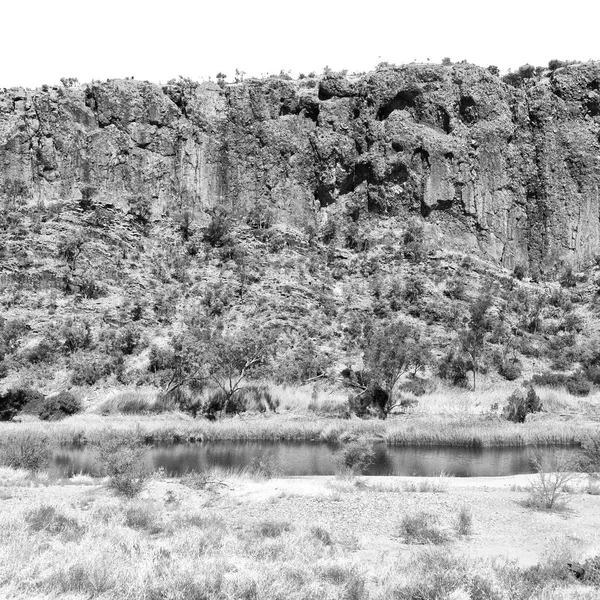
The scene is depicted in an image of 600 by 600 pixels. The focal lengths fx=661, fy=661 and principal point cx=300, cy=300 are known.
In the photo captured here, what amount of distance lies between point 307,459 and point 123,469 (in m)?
11.9

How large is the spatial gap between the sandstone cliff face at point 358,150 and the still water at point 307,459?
3207 cm

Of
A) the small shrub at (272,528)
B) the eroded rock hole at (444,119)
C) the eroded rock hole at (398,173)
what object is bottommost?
the small shrub at (272,528)

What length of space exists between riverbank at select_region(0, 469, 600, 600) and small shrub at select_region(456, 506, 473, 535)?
5cm

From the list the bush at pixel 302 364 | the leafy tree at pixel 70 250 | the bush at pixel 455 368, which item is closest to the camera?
the bush at pixel 302 364

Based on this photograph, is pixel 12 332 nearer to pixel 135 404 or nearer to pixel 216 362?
pixel 135 404

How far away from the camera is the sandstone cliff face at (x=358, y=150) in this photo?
61.5 m

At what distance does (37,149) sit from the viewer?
5994cm

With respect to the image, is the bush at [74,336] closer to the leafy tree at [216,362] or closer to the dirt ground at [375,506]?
the leafy tree at [216,362]

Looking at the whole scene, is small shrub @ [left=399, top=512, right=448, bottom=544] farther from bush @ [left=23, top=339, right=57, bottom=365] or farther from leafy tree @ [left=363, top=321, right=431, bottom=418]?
bush @ [left=23, top=339, right=57, bottom=365]

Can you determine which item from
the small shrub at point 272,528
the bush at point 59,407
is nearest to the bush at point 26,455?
the small shrub at point 272,528

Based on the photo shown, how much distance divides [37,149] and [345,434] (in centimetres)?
4114

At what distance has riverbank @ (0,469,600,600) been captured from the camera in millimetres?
10797

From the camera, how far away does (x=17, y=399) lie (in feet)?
139

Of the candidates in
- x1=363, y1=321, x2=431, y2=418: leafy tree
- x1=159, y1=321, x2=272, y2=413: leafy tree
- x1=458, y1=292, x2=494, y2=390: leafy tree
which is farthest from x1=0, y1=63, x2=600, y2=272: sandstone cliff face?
x1=159, y1=321, x2=272, y2=413: leafy tree
